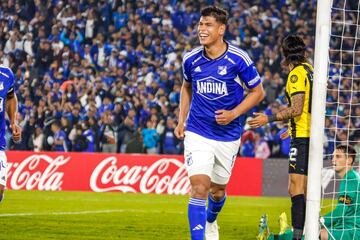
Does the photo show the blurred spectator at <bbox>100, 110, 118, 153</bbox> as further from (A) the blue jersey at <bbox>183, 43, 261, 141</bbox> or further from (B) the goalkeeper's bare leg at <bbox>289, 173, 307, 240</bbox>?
(A) the blue jersey at <bbox>183, 43, 261, 141</bbox>

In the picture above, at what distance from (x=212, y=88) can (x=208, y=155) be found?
0.67 meters

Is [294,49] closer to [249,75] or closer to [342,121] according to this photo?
[249,75]

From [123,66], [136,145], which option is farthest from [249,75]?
[123,66]

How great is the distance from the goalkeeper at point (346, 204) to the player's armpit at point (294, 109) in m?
0.66

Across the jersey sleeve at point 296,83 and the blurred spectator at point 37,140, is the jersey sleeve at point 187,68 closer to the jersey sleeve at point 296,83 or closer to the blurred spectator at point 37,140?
the jersey sleeve at point 296,83

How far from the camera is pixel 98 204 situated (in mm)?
17828

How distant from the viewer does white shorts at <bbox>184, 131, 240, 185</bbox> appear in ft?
29.6

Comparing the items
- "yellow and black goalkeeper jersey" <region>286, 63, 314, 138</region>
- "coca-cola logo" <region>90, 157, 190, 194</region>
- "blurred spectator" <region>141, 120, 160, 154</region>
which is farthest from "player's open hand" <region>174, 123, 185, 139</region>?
"blurred spectator" <region>141, 120, 160, 154</region>

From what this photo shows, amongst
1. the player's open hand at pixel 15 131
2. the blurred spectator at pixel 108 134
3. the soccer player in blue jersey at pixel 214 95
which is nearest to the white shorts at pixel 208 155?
the soccer player in blue jersey at pixel 214 95

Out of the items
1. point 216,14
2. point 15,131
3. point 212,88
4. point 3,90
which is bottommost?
point 15,131

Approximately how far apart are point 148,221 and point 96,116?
1025cm

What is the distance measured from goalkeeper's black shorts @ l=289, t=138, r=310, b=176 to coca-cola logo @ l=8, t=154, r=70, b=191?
41.6ft

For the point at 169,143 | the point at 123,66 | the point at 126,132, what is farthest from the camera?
the point at 123,66

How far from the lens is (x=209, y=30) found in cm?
912
